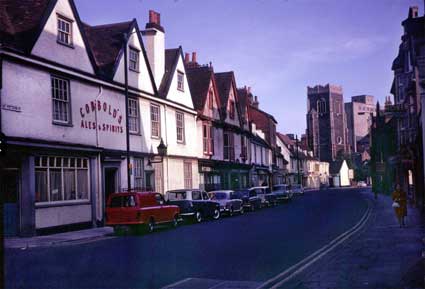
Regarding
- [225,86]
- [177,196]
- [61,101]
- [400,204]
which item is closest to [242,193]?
A: [177,196]

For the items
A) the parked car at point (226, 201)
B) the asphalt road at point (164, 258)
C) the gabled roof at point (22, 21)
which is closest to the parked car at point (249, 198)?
the parked car at point (226, 201)

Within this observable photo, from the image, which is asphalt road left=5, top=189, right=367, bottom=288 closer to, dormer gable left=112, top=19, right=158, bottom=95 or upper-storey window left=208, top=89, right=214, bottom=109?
dormer gable left=112, top=19, right=158, bottom=95

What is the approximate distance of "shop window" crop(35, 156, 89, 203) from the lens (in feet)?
67.8

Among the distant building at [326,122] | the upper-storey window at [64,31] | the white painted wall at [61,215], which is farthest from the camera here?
the distant building at [326,122]

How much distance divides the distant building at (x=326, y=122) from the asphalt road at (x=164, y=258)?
116 metres

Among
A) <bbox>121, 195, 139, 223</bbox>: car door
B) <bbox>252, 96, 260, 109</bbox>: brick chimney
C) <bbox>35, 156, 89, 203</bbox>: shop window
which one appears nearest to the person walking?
<bbox>121, 195, 139, 223</bbox>: car door

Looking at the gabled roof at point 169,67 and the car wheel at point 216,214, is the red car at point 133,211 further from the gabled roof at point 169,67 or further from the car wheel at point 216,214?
the gabled roof at point 169,67

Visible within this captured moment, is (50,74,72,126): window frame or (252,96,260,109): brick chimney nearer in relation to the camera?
(50,74,72,126): window frame

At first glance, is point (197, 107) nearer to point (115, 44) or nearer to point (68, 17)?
point (115, 44)

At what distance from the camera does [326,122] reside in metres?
134

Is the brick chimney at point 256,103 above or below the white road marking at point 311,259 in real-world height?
above

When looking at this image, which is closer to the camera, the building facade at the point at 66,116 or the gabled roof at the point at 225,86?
the building facade at the point at 66,116

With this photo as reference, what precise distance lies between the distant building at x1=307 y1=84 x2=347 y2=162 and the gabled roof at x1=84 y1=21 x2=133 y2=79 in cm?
10507

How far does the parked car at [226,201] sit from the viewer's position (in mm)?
28812
